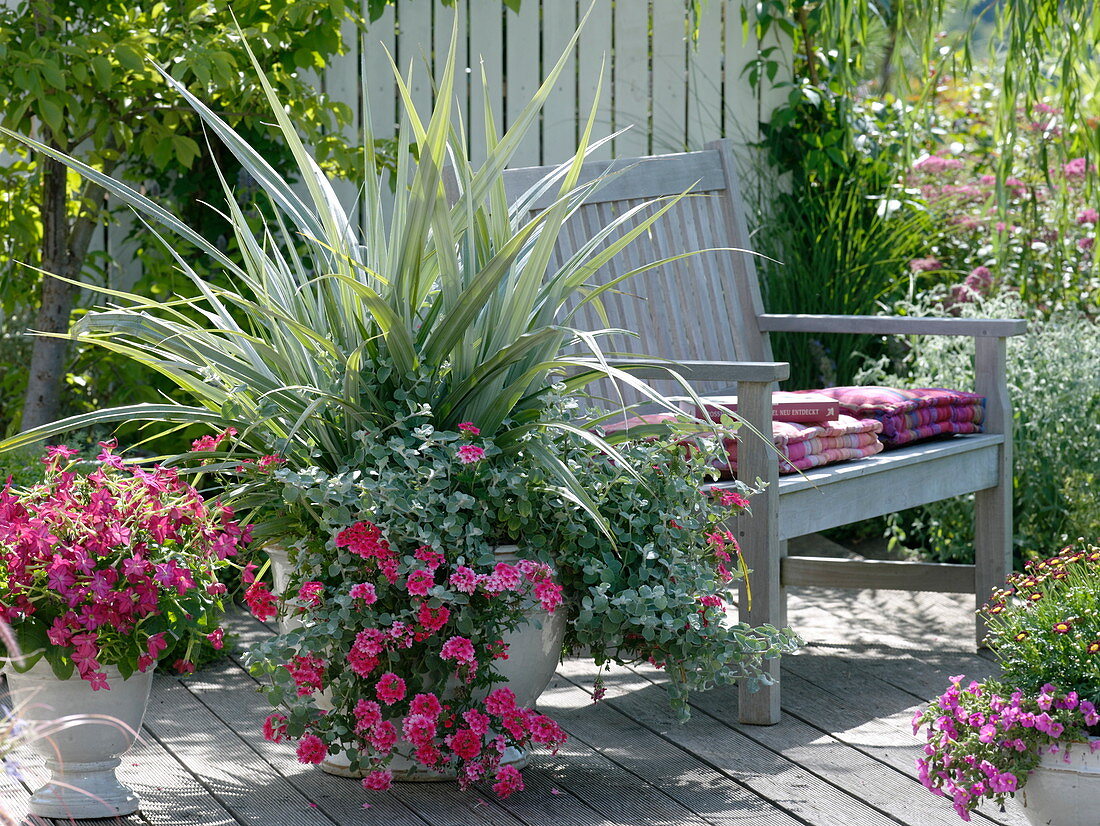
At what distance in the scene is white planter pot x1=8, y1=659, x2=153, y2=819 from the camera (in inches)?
79.6

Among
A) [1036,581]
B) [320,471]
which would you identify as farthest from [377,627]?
[1036,581]

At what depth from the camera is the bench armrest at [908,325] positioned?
3.13 metres

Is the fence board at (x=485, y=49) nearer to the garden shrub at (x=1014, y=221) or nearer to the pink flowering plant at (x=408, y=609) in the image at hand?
the garden shrub at (x=1014, y=221)

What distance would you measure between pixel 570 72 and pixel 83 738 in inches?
116

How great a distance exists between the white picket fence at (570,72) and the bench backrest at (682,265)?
0.78 metres

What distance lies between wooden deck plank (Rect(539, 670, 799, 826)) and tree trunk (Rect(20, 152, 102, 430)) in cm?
154

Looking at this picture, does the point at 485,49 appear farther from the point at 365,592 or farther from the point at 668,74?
the point at 365,592

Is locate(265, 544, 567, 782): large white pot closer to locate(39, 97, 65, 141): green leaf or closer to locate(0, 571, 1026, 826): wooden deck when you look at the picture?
locate(0, 571, 1026, 826): wooden deck

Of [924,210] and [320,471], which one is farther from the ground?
[924,210]

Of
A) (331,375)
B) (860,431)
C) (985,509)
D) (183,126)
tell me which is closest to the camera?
(331,375)

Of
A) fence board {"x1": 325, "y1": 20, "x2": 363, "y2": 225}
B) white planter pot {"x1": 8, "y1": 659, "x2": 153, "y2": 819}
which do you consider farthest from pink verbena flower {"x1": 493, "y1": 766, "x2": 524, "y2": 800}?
fence board {"x1": 325, "y1": 20, "x2": 363, "y2": 225}

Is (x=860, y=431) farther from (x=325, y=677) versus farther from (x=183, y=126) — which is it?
(x=183, y=126)

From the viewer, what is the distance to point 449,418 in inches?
88.6

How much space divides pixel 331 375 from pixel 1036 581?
1.15 m
